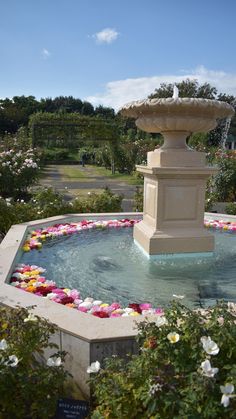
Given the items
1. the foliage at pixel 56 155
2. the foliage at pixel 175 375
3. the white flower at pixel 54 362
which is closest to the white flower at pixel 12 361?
the white flower at pixel 54 362

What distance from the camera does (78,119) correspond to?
24828mm

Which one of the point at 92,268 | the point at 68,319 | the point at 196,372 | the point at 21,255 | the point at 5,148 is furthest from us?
the point at 5,148

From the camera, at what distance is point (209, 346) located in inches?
69.1

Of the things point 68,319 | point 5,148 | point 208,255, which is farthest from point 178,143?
point 5,148

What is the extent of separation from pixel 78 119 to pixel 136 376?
24.3m

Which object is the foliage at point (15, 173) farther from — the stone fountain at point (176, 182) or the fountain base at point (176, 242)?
the fountain base at point (176, 242)

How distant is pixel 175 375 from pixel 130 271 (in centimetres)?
228

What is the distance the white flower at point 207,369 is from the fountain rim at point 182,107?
3081 millimetres

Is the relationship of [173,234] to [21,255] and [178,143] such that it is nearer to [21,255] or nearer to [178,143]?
[178,143]

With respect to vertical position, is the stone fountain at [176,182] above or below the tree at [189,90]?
below

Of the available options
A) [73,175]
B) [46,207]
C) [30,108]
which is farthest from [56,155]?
[46,207]

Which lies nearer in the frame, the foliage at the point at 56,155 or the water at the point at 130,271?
the water at the point at 130,271

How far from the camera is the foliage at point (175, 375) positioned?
1.59 m

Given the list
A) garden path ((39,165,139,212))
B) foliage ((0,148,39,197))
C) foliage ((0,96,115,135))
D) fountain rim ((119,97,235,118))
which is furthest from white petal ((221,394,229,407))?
foliage ((0,96,115,135))
